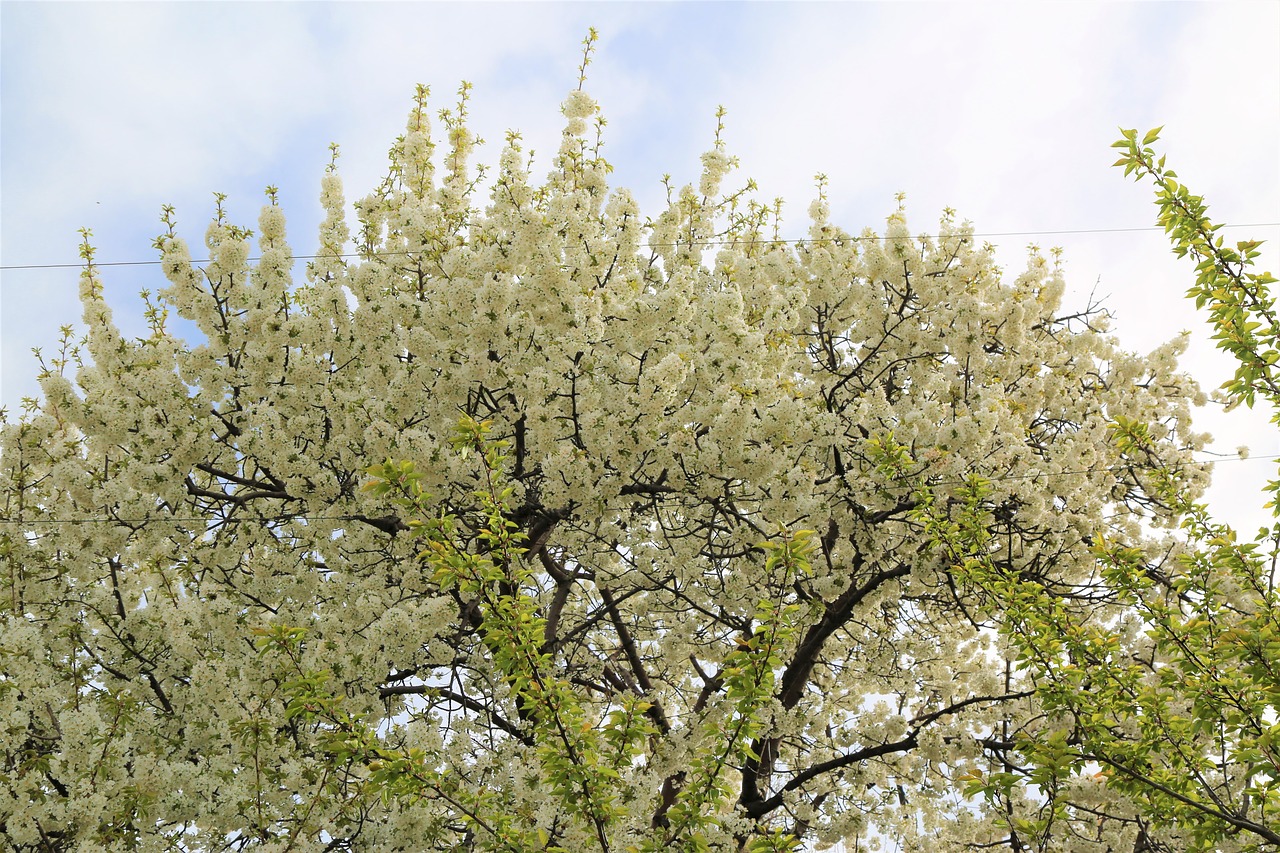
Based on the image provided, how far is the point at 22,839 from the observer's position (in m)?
6.18

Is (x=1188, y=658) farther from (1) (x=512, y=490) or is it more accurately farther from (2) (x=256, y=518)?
(2) (x=256, y=518)

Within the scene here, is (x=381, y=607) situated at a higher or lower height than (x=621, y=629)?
lower

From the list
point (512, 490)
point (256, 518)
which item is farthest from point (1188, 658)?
point (256, 518)

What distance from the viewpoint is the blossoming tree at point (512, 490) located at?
6.82 metres

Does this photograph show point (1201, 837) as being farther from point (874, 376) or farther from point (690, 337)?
point (874, 376)

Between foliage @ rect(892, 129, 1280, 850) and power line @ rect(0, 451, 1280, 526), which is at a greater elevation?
power line @ rect(0, 451, 1280, 526)

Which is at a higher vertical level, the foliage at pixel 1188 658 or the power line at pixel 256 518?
the power line at pixel 256 518

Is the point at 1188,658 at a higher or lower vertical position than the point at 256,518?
lower

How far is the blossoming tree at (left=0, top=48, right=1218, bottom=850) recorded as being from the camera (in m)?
6.82

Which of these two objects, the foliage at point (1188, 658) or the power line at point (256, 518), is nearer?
the foliage at point (1188, 658)

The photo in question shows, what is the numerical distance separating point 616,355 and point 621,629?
4.21 m

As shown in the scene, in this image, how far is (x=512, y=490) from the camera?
6.65 meters

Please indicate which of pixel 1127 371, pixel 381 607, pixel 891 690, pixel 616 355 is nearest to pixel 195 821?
pixel 381 607

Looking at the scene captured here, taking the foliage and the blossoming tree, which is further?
the blossoming tree
